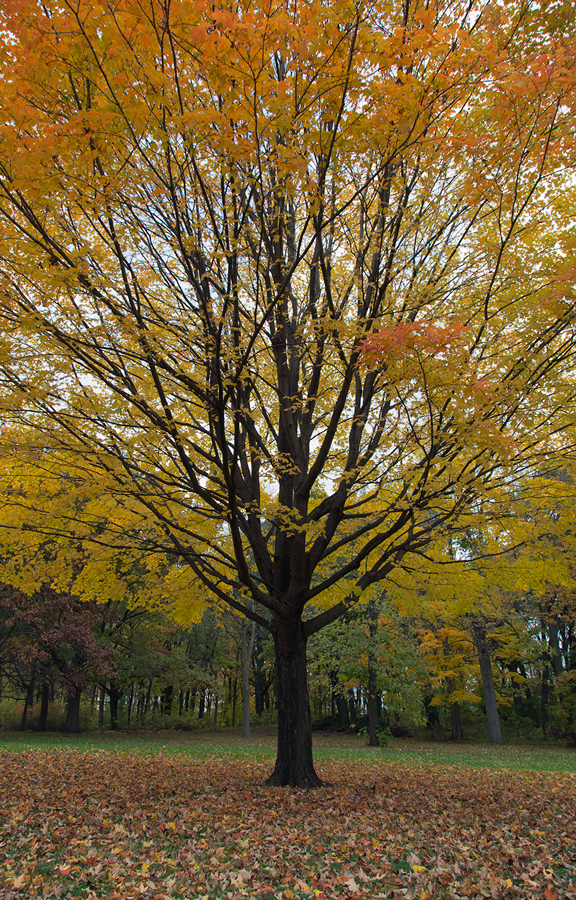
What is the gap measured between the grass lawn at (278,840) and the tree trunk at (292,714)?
1.15ft

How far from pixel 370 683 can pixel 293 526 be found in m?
12.7

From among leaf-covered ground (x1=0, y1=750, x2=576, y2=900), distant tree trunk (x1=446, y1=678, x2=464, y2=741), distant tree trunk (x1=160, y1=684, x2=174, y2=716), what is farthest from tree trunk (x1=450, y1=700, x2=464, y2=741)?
leaf-covered ground (x1=0, y1=750, x2=576, y2=900)

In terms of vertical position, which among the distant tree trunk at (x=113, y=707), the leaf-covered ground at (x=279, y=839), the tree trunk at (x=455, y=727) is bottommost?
the tree trunk at (x=455, y=727)

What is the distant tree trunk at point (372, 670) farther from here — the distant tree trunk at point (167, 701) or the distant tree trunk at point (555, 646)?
the distant tree trunk at point (167, 701)

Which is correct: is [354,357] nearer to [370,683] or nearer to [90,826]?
[90,826]

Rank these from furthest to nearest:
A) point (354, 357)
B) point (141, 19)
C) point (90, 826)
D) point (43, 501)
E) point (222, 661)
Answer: point (222, 661) → point (43, 501) → point (354, 357) → point (90, 826) → point (141, 19)

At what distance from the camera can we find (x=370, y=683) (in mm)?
16422

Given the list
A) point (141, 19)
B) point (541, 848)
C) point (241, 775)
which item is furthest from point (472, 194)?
point (241, 775)

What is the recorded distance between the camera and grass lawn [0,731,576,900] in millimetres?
3209

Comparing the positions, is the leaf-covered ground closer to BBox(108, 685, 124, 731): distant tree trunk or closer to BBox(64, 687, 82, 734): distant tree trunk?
BBox(64, 687, 82, 734): distant tree trunk

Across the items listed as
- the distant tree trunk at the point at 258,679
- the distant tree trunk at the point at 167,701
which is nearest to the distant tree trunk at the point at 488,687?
the distant tree trunk at the point at 258,679

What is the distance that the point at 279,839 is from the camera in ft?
13.7

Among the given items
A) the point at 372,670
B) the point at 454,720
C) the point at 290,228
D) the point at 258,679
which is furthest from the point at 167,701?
the point at 290,228

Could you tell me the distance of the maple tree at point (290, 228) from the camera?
11.8ft
